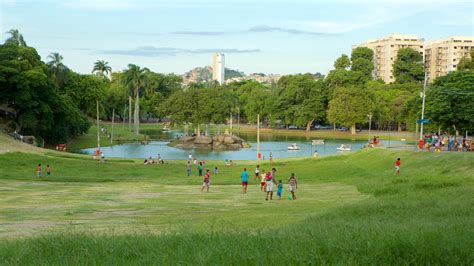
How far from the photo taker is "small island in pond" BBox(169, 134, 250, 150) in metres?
101

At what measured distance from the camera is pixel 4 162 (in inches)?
1970

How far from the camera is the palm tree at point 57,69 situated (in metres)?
106

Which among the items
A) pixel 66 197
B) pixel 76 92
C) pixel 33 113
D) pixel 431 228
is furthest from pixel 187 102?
pixel 431 228

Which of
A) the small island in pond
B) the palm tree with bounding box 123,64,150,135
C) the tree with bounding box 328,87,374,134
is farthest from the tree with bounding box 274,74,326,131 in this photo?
the small island in pond

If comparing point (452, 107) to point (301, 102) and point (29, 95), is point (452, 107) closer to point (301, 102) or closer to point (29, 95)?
point (29, 95)

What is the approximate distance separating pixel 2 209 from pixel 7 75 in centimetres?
5289

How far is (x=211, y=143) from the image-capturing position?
340 feet

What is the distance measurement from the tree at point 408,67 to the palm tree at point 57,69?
103m

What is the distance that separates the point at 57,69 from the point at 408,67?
110749mm

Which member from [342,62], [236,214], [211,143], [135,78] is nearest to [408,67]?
[342,62]

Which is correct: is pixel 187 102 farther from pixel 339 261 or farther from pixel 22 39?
pixel 339 261

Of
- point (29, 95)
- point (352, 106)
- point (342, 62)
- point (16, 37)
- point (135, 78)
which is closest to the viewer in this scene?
point (29, 95)

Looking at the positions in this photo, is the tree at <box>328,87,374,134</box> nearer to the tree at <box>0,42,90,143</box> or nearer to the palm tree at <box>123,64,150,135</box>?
the palm tree at <box>123,64,150,135</box>

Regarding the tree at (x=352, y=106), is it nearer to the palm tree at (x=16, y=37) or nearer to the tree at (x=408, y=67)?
the tree at (x=408, y=67)
